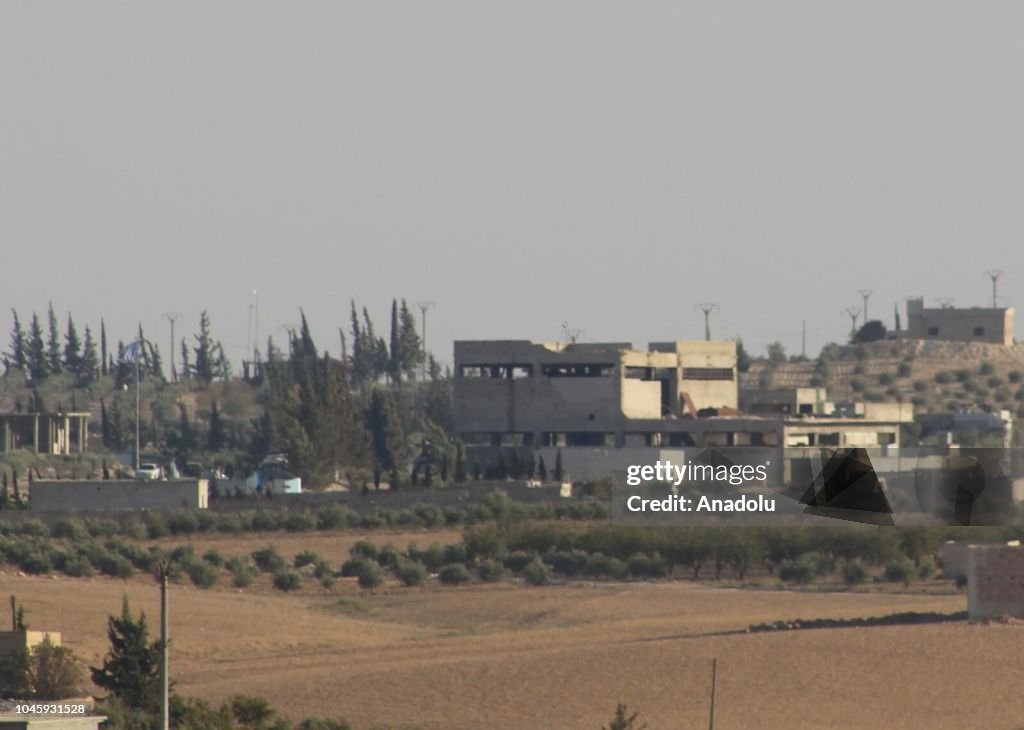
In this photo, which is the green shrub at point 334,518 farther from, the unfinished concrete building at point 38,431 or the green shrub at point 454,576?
the unfinished concrete building at point 38,431

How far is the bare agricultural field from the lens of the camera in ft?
140

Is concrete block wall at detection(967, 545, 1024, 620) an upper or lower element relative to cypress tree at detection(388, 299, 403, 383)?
lower

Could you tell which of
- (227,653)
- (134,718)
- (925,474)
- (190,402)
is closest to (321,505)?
(925,474)

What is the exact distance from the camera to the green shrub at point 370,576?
65.5 metres

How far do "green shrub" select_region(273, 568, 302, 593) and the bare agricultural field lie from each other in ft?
9.76

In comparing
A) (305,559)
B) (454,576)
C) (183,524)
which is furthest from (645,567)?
(183,524)

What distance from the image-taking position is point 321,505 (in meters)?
83.9

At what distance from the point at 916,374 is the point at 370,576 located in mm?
84678

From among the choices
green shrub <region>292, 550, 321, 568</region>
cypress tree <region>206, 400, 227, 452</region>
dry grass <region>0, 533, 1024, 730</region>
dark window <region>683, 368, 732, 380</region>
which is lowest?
dry grass <region>0, 533, 1024, 730</region>

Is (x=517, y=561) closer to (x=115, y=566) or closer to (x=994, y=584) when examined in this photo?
(x=115, y=566)

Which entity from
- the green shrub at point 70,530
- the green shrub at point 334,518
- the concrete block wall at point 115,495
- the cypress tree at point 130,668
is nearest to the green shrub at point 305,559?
the green shrub at point 70,530

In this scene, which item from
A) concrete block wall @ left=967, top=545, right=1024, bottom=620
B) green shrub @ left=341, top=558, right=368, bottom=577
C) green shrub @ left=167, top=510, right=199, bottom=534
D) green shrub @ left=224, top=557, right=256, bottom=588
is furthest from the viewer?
green shrub @ left=167, top=510, right=199, bottom=534

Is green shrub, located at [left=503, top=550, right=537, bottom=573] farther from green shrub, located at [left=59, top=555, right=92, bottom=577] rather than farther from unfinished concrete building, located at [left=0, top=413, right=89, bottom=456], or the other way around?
unfinished concrete building, located at [left=0, top=413, right=89, bottom=456]

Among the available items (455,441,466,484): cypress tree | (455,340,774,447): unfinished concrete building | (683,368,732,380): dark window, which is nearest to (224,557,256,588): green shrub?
(455,441,466,484): cypress tree
